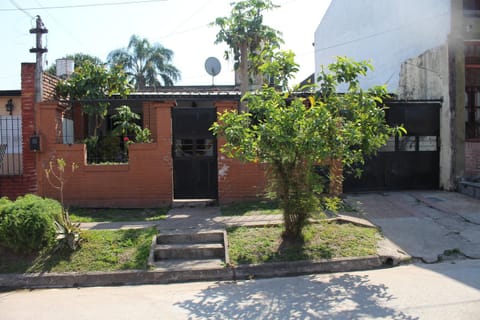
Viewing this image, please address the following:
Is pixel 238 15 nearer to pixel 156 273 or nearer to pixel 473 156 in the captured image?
pixel 156 273

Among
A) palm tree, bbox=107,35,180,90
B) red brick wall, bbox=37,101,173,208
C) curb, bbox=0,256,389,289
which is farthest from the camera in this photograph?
palm tree, bbox=107,35,180,90

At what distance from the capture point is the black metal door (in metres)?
9.91

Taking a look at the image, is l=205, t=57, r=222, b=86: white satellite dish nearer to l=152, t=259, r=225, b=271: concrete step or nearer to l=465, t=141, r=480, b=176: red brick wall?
l=465, t=141, r=480, b=176: red brick wall

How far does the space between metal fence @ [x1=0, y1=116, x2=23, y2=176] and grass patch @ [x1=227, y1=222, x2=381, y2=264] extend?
6.30 metres

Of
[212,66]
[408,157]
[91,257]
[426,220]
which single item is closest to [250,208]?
[426,220]

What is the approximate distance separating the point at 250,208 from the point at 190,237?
2.26m

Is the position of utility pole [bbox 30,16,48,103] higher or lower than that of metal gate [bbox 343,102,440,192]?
higher

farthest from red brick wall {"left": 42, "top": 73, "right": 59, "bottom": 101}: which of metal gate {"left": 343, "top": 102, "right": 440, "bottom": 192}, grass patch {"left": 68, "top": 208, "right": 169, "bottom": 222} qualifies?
metal gate {"left": 343, "top": 102, "right": 440, "bottom": 192}

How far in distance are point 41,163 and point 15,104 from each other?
2.82 metres

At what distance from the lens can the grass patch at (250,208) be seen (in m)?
8.81

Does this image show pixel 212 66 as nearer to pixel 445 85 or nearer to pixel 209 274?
pixel 445 85

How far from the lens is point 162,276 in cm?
608

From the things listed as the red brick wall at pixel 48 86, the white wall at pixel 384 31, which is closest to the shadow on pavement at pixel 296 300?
the red brick wall at pixel 48 86

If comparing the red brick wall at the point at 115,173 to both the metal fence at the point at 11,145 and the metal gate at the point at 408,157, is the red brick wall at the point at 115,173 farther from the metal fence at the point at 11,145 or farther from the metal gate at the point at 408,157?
the metal gate at the point at 408,157
